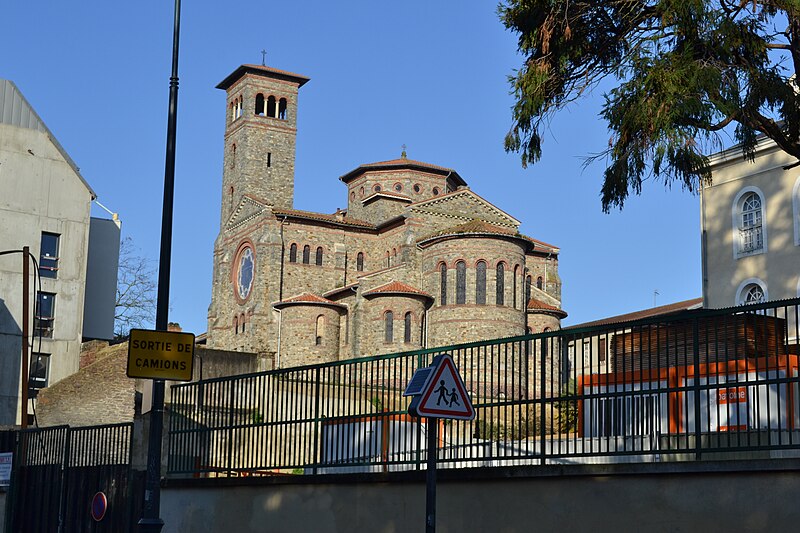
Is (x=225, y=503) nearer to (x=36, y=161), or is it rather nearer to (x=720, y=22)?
(x=720, y=22)

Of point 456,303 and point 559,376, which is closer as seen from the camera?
point 559,376

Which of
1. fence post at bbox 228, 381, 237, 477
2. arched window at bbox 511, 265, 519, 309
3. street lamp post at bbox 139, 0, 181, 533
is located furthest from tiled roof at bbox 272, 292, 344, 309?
street lamp post at bbox 139, 0, 181, 533

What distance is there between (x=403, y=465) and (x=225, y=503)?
3.27 meters

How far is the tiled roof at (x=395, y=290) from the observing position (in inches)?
2354

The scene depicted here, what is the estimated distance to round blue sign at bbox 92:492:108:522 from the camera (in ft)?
→ 52.9

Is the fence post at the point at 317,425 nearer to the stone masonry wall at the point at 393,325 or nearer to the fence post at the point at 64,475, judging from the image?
the fence post at the point at 64,475

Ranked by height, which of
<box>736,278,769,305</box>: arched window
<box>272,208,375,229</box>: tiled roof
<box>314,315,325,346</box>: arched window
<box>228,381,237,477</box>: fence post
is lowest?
<box>228,381,237,477</box>: fence post

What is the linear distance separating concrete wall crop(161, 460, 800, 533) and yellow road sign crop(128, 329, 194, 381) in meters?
2.57

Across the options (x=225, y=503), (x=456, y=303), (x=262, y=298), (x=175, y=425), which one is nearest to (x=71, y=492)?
(x=175, y=425)

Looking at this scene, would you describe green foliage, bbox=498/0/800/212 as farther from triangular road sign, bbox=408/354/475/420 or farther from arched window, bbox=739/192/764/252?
arched window, bbox=739/192/764/252

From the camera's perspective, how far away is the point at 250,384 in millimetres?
15086

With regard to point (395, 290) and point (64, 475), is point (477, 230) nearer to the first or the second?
point (395, 290)

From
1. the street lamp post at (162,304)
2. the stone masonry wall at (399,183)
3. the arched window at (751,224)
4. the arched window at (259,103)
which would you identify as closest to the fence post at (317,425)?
the street lamp post at (162,304)

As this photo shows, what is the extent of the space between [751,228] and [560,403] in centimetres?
2751
